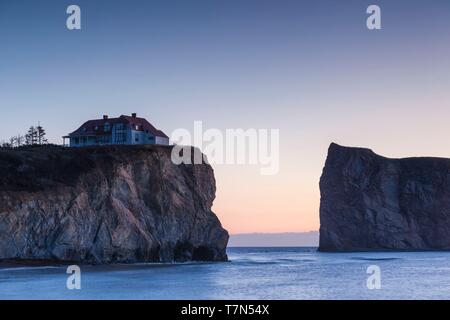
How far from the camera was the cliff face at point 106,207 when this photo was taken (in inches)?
2911

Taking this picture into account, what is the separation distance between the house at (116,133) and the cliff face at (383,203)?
87.8 m

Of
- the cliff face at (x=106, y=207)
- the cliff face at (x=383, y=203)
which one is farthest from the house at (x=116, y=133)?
the cliff face at (x=383, y=203)

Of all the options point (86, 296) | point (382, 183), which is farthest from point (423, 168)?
point (86, 296)

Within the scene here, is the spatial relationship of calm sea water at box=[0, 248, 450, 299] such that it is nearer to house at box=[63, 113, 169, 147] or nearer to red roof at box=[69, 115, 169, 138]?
house at box=[63, 113, 169, 147]

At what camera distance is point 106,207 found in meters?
82.8

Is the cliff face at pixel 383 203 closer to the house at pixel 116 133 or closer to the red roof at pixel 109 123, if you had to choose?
the house at pixel 116 133

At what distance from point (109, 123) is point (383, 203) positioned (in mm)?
98569

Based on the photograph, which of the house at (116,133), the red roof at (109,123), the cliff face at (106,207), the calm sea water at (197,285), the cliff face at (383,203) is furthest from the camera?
the cliff face at (383,203)

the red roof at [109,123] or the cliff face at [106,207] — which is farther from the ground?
the red roof at [109,123]

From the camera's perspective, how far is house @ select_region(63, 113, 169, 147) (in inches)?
4198

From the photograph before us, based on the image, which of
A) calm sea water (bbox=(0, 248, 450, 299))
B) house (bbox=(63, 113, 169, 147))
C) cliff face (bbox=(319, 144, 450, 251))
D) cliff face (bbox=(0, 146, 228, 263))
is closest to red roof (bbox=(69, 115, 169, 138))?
house (bbox=(63, 113, 169, 147))

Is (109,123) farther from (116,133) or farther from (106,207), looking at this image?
(106,207)

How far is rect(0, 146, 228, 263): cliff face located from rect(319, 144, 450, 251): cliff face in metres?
86.7

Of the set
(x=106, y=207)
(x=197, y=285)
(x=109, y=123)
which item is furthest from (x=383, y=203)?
(x=197, y=285)
